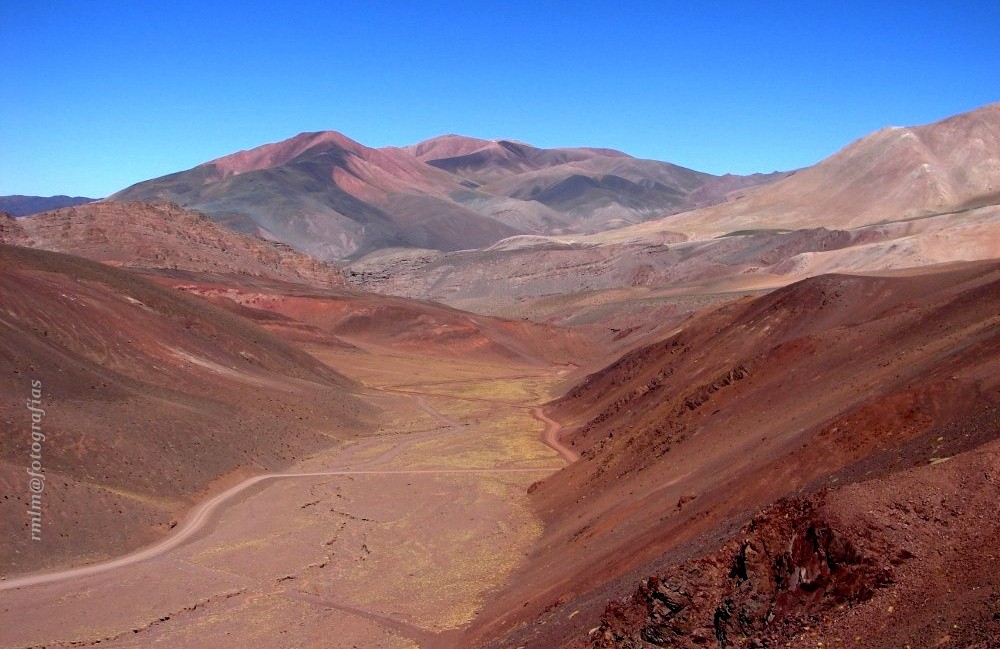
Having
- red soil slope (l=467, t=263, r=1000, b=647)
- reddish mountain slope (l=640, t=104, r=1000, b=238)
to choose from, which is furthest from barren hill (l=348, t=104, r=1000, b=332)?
red soil slope (l=467, t=263, r=1000, b=647)

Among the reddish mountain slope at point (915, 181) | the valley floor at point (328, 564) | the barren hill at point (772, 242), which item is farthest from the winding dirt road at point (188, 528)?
the reddish mountain slope at point (915, 181)

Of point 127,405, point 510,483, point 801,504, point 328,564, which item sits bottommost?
point 510,483

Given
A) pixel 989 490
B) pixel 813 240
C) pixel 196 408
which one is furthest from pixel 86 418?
pixel 813 240

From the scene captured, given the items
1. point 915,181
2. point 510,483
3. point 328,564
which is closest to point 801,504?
point 328,564

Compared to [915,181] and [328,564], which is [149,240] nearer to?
[328,564]

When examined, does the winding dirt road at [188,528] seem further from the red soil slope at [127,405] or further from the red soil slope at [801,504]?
the red soil slope at [801,504]

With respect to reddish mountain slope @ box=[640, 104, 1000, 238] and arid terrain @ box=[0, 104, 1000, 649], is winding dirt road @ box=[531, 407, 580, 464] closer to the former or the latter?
arid terrain @ box=[0, 104, 1000, 649]
